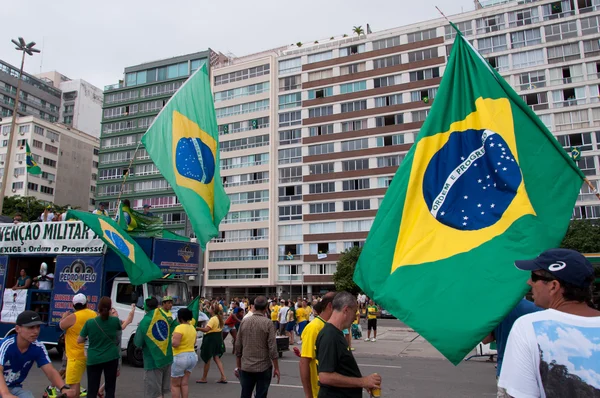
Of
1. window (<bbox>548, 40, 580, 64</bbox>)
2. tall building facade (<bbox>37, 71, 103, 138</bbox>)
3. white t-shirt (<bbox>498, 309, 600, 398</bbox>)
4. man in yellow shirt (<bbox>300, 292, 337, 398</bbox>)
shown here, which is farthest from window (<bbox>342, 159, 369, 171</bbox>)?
tall building facade (<bbox>37, 71, 103, 138</bbox>)

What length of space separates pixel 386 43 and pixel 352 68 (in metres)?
4.97

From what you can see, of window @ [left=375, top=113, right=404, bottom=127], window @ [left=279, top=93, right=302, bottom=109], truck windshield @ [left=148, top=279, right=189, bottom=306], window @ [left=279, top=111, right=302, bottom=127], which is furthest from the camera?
window @ [left=279, top=93, right=302, bottom=109]

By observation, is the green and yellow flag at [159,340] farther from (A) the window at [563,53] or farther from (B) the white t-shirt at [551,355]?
(A) the window at [563,53]

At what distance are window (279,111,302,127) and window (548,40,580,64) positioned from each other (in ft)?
96.0

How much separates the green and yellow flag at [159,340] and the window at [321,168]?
2077 inches

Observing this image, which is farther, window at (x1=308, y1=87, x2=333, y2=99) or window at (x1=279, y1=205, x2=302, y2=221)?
window at (x1=308, y1=87, x2=333, y2=99)

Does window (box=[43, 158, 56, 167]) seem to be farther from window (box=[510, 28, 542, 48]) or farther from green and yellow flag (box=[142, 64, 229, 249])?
green and yellow flag (box=[142, 64, 229, 249])

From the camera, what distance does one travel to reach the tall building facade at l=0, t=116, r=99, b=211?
80.3 metres

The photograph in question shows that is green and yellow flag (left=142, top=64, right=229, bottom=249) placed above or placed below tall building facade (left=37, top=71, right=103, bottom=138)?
below

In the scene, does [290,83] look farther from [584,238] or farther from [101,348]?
[101,348]

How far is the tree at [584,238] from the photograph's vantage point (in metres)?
39.5

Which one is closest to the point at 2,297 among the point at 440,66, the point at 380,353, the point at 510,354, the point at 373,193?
the point at 380,353

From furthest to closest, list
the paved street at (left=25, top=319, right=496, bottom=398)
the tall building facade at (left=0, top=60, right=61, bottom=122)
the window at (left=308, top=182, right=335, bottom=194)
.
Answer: the tall building facade at (left=0, top=60, right=61, bottom=122), the window at (left=308, top=182, right=335, bottom=194), the paved street at (left=25, top=319, right=496, bottom=398)

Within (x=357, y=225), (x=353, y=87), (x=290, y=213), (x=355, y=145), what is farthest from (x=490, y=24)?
(x=290, y=213)
